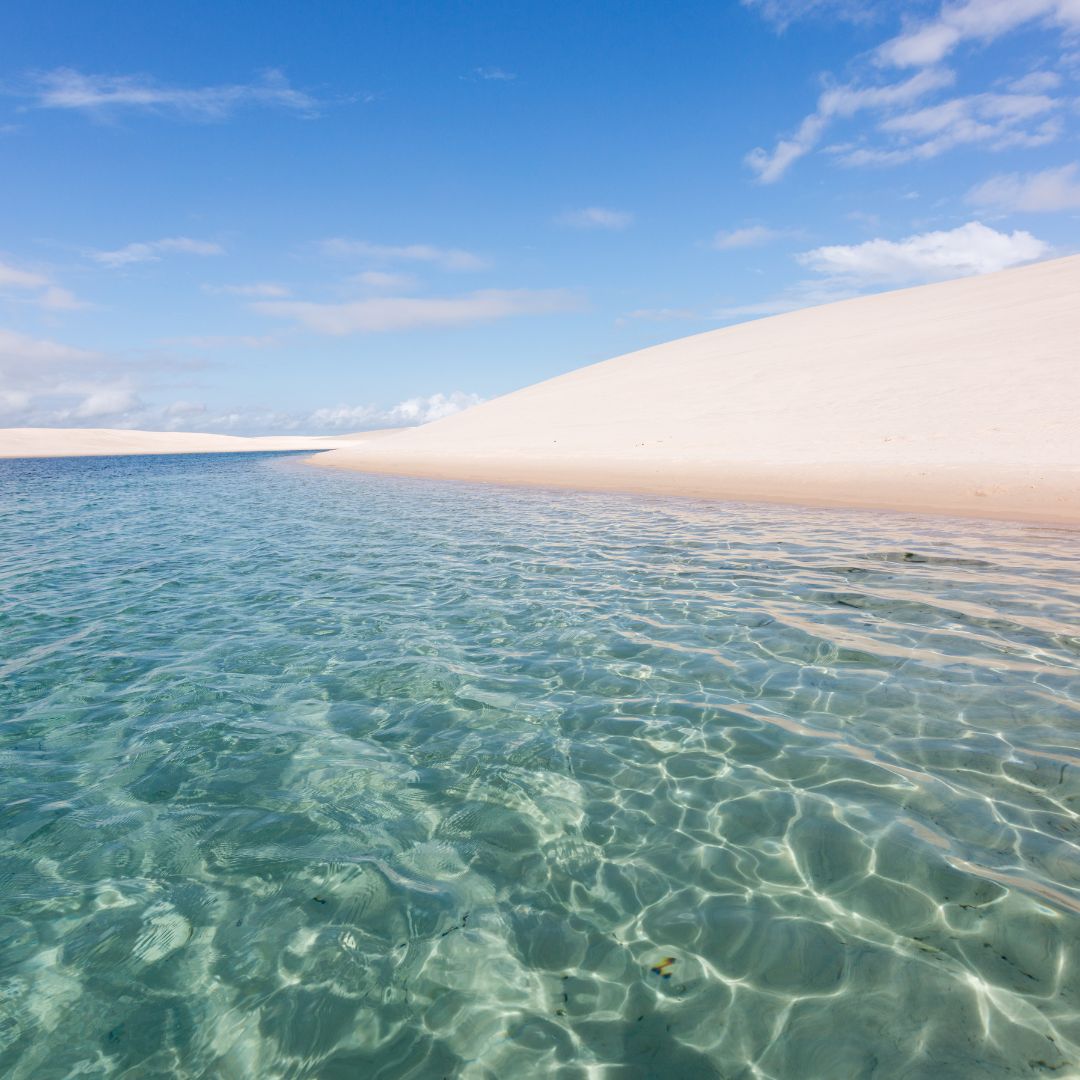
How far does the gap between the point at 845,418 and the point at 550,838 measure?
24924 millimetres

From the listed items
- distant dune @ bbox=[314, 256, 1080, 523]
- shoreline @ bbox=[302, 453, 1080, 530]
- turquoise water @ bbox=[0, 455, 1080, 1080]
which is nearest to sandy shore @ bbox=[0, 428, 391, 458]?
distant dune @ bbox=[314, 256, 1080, 523]

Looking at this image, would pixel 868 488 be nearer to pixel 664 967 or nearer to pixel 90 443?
pixel 664 967

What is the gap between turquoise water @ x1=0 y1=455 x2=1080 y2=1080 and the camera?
2.83 meters

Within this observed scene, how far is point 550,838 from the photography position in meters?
4.11

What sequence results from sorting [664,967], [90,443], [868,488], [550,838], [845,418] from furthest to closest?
[90,443], [845,418], [868,488], [550,838], [664,967]

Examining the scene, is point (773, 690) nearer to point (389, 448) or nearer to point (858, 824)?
point (858, 824)

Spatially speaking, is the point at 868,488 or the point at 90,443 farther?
the point at 90,443

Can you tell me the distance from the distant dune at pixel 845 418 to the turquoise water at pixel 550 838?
32.2 ft

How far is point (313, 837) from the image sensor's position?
4.14m

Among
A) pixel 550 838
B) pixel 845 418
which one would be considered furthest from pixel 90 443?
pixel 550 838

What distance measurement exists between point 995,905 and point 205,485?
133ft

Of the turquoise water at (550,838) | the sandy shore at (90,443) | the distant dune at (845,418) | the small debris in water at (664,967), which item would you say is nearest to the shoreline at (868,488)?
the distant dune at (845,418)

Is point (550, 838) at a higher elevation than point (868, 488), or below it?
below

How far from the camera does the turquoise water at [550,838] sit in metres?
2.83
